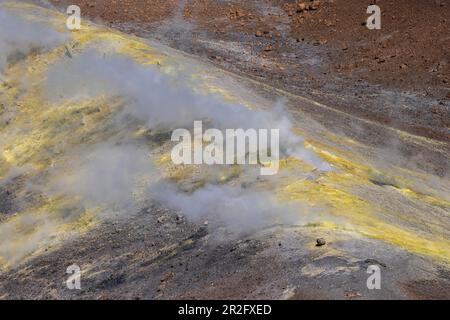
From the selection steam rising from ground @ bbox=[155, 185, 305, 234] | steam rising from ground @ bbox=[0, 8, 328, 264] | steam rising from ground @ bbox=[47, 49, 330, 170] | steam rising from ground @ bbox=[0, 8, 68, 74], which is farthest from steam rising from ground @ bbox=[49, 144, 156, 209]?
steam rising from ground @ bbox=[0, 8, 68, 74]

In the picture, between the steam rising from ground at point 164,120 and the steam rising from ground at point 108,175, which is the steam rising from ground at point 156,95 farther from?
the steam rising from ground at point 108,175

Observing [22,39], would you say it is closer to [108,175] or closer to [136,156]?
[136,156]

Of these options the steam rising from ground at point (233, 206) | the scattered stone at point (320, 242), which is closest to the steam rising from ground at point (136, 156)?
the steam rising from ground at point (233, 206)

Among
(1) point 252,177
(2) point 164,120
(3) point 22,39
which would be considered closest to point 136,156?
(2) point 164,120

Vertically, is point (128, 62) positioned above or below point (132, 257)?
above

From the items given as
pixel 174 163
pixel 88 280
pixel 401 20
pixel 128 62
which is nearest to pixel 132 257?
pixel 88 280

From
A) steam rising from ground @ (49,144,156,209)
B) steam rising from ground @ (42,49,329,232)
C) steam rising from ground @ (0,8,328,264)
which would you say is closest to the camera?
steam rising from ground @ (42,49,329,232)

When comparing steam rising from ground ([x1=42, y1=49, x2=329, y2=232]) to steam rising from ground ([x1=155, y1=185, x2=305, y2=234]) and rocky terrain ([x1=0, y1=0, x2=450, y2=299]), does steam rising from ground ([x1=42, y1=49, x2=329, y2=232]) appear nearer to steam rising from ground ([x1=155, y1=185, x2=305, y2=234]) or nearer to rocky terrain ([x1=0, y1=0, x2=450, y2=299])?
steam rising from ground ([x1=155, y1=185, x2=305, y2=234])

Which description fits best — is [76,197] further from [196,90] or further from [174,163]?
[196,90]
